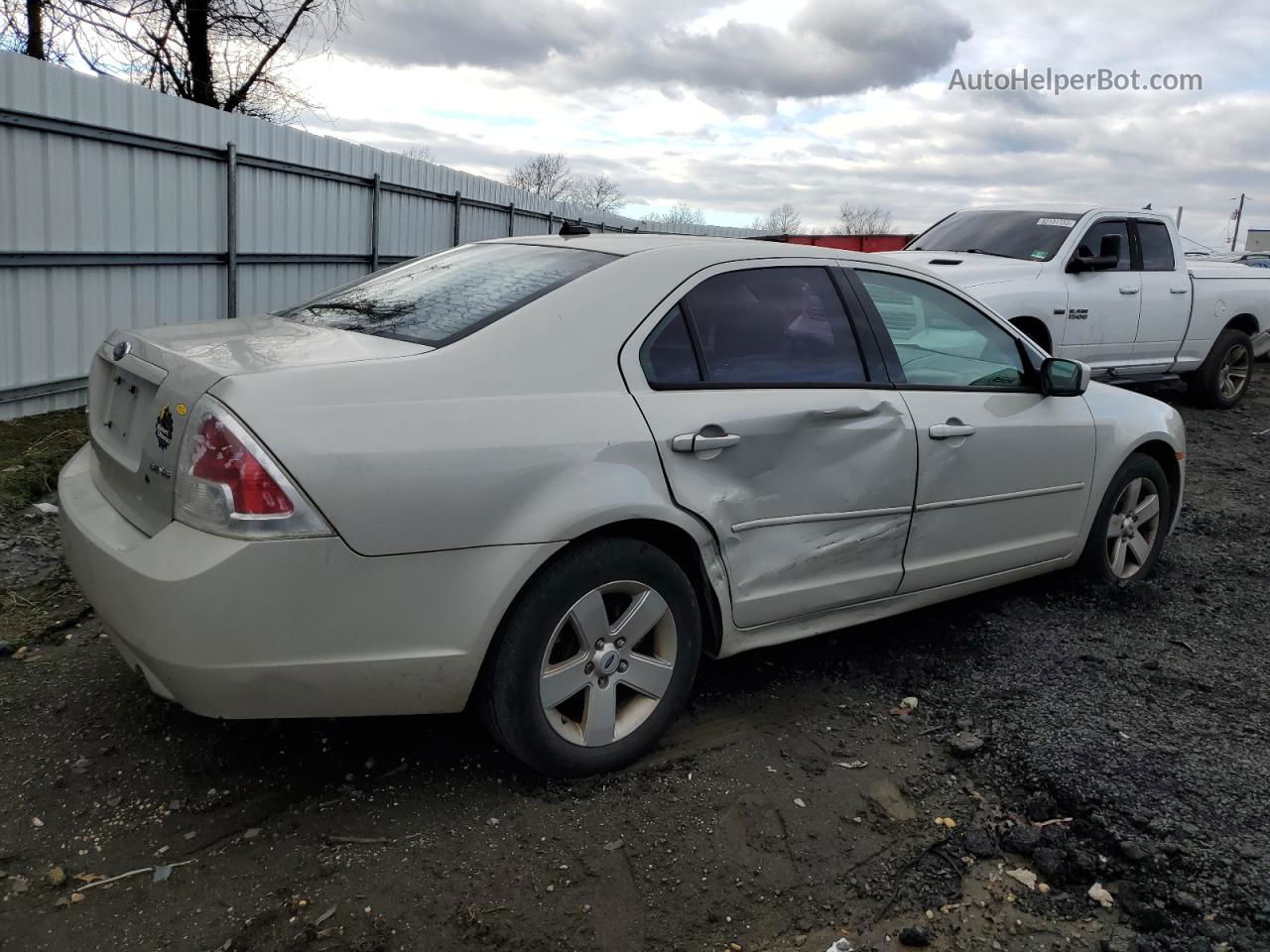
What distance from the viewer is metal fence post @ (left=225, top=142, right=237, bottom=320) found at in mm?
8750

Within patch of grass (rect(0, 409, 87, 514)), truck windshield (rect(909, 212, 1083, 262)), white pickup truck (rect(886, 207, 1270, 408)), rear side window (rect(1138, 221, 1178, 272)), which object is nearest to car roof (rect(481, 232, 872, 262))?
patch of grass (rect(0, 409, 87, 514))

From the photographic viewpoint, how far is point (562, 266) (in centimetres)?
338

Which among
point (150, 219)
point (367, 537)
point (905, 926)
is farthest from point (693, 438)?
point (150, 219)

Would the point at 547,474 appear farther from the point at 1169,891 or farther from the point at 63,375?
the point at 63,375

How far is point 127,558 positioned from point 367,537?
0.65 meters

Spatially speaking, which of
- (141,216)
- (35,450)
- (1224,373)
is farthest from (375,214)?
(1224,373)

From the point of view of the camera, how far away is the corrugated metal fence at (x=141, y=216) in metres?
6.74

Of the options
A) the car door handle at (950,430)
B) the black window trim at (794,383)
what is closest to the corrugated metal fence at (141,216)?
the black window trim at (794,383)

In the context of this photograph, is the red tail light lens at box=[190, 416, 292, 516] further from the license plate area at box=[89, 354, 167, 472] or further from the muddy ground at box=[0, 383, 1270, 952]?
the muddy ground at box=[0, 383, 1270, 952]

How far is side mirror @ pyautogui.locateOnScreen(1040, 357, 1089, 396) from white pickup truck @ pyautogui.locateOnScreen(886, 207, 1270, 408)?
12.4ft

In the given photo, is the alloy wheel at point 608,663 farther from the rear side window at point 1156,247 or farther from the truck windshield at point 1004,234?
the rear side window at point 1156,247

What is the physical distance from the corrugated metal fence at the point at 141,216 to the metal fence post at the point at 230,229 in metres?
0.01

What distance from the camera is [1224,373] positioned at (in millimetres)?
10914

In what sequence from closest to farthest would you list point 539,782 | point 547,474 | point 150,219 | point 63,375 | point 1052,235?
point 547,474 → point 539,782 → point 63,375 → point 150,219 → point 1052,235
